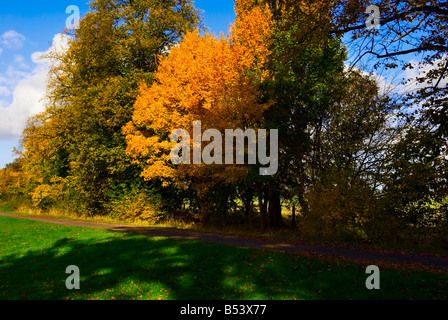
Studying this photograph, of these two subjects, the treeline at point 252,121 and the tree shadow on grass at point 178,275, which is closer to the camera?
the tree shadow on grass at point 178,275

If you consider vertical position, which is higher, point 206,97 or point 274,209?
point 206,97

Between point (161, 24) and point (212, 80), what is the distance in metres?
10.1

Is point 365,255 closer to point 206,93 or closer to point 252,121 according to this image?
point 252,121

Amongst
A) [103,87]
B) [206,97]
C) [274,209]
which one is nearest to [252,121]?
[206,97]

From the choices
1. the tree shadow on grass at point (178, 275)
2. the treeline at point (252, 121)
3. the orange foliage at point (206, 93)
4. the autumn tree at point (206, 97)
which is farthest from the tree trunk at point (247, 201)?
the tree shadow on grass at point (178, 275)

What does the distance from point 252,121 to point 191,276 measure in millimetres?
9443

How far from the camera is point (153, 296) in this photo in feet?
20.6

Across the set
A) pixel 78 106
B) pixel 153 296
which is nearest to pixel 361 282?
pixel 153 296

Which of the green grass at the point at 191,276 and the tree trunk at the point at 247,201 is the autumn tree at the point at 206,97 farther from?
the green grass at the point at 191,276

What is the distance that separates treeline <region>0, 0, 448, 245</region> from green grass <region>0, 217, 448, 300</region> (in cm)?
462

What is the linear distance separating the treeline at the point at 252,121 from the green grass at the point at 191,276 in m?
4.62

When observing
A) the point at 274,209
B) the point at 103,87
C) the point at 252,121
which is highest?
the point at 103,87

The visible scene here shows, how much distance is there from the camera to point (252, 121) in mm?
15164

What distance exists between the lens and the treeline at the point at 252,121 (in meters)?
11.2
